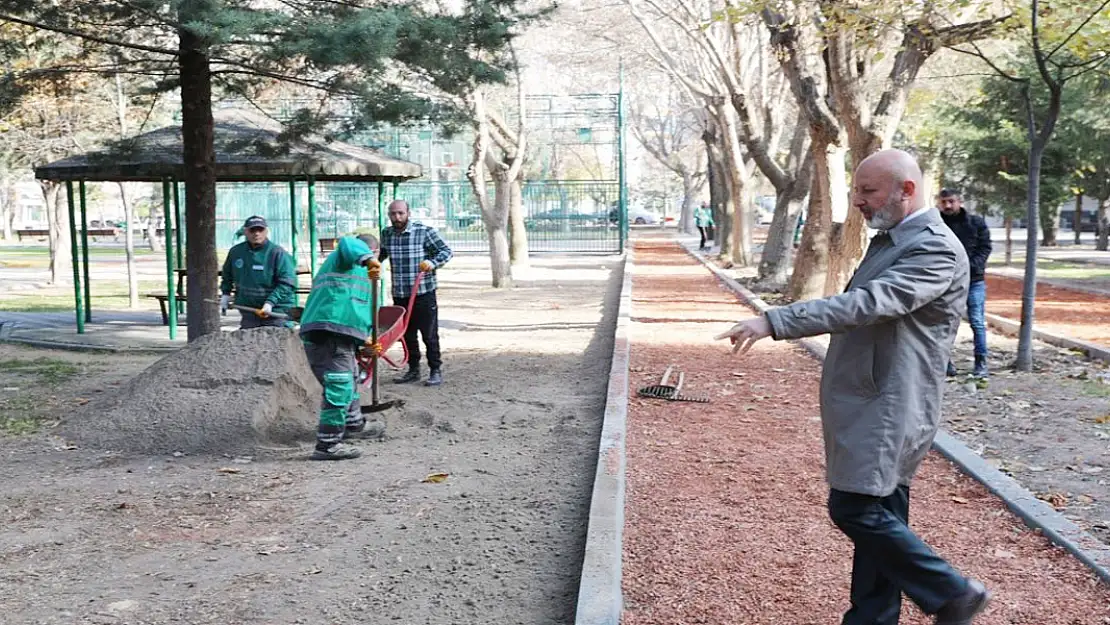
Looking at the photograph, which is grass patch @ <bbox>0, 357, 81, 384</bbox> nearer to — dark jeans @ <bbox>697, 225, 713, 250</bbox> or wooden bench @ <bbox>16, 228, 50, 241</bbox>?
dark jeans @ <bbox>697, 225, 713, 250</bbox>

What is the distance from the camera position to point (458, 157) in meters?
46.9

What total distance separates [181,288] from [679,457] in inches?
414

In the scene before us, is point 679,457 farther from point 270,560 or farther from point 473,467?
point 270,560

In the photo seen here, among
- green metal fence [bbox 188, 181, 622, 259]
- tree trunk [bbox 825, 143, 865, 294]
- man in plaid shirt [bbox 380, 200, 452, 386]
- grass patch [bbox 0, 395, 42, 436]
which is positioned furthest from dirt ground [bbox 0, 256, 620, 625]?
green metal fence [bbox 188, 181, 622, 259]

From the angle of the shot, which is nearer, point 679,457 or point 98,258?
point 679,457

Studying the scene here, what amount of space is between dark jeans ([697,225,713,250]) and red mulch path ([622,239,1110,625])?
3205cm

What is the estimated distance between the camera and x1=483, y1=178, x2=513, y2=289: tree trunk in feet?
73.4

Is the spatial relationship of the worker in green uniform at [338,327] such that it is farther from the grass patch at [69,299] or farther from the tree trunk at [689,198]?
the tree trunk at [689,198]

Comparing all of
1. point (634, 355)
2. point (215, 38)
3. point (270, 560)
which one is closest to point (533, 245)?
point (634, 355)

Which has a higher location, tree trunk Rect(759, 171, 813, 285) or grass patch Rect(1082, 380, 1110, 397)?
tree trunk Rect(759, 171, 813, 285)

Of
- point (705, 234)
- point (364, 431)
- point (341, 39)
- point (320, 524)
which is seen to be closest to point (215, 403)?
point (364, 431)

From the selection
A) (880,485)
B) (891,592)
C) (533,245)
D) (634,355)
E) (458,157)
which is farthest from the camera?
(458,157)

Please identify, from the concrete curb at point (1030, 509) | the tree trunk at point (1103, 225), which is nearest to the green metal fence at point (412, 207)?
the tree trunk at point (1103, 225)

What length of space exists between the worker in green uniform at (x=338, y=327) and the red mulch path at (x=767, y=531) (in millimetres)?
1960
